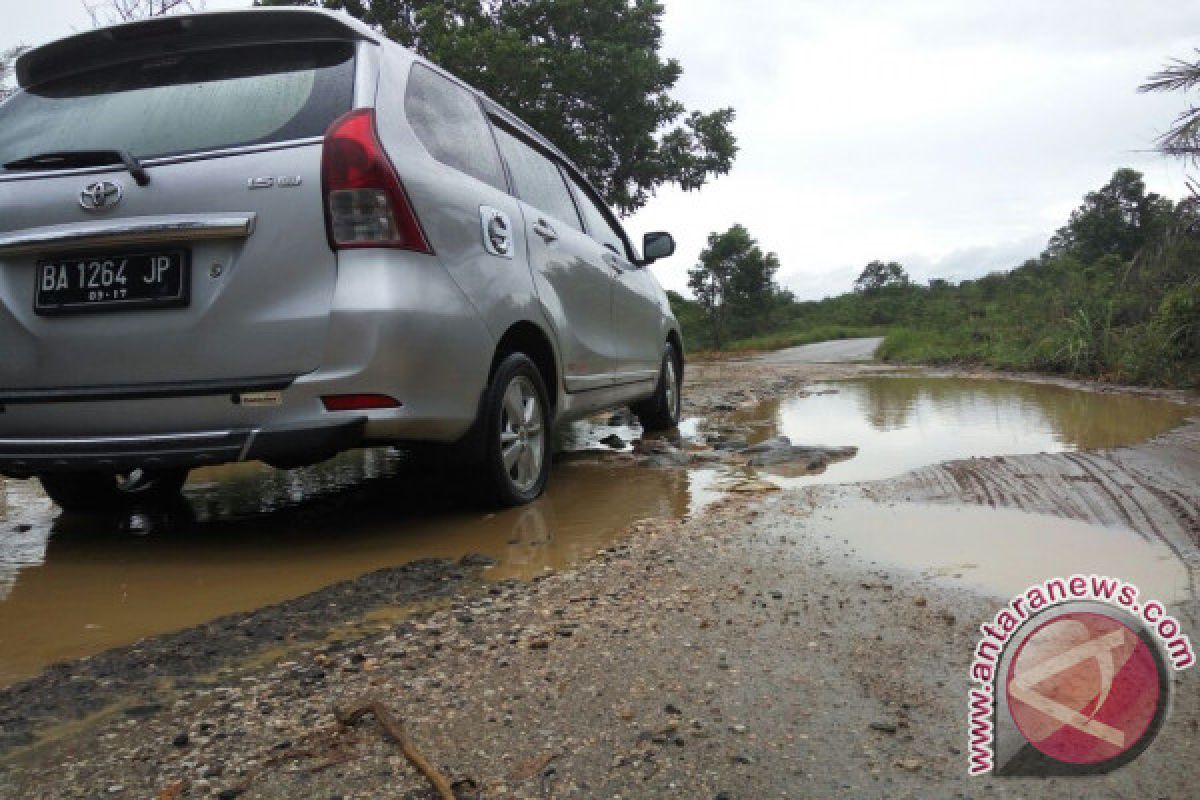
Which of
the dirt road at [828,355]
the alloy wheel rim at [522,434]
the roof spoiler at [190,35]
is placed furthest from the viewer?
the dirt road at [828,355]

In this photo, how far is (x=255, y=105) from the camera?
2781 mm

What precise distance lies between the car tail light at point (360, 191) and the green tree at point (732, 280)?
28190 mm

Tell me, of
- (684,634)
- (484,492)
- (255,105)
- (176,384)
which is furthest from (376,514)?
(684,634)

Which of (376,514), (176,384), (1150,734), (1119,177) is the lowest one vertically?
(376,514)

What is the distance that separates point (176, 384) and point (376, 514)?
1.04 metres

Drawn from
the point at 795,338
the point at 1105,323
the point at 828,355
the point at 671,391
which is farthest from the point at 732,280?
the point at 671,391

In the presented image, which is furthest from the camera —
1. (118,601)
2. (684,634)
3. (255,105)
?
(255,105)

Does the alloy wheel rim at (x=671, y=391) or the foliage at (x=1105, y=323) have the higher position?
the foliage at (x=1105, y=323)

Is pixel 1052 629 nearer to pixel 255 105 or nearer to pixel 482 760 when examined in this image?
pixel 482 760

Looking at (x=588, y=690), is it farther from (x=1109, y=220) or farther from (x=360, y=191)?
(x=1109, y=220)

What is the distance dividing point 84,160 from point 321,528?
146 centimetres

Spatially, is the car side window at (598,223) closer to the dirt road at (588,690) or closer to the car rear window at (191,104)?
the car rear window at (191,104)

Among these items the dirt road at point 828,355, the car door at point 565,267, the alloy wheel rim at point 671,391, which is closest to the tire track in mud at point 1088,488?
the car door at point 565,267

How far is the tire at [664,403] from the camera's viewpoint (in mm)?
5750
